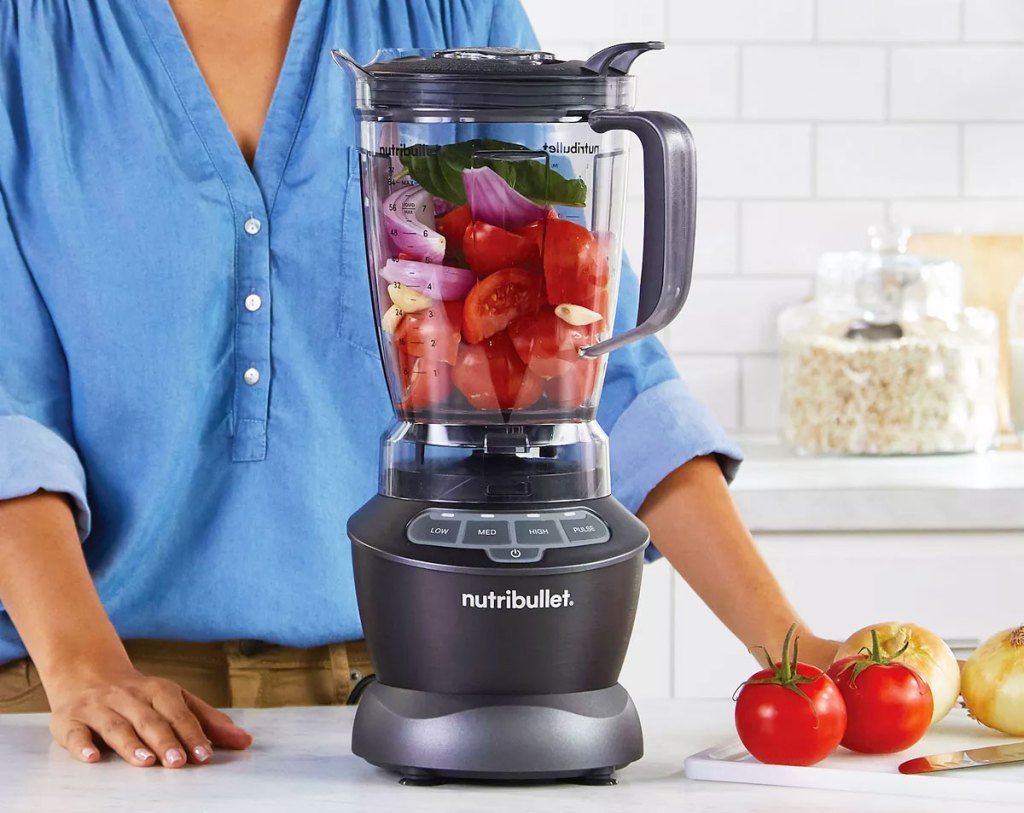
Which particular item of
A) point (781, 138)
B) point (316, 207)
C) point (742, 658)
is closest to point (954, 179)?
point (781, 138)

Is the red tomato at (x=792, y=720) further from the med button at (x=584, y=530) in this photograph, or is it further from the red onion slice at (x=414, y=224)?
the red onion slice at (x=414, y=224)

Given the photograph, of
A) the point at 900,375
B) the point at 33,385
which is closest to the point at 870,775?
the point at 33,385

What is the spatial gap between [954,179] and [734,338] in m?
0.41

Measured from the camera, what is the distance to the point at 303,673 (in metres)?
1.20

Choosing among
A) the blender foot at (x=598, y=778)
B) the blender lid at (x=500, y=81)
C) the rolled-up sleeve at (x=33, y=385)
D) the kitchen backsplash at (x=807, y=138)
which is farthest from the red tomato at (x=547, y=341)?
the kitchen backsplash at (x=807, y=138)

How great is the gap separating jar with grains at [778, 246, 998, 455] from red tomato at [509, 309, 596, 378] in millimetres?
1291

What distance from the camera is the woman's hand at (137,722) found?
86 cm

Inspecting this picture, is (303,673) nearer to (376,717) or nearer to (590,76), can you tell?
(376,717)

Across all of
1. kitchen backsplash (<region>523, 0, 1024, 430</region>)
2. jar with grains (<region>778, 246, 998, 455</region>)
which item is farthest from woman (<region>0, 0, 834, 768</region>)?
kitchen backsplash (<region>523, 0, 1024, 430</region>)

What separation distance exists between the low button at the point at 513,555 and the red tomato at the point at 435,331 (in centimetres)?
11

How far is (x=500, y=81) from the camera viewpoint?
0.79 m

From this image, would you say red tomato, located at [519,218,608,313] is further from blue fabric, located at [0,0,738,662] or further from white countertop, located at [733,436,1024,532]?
white countertop, located at [733,436,1024,532]

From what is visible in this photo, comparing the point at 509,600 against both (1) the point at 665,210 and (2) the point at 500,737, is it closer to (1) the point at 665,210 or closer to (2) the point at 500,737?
(2) the point at 500,737

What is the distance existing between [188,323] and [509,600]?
47 cm
